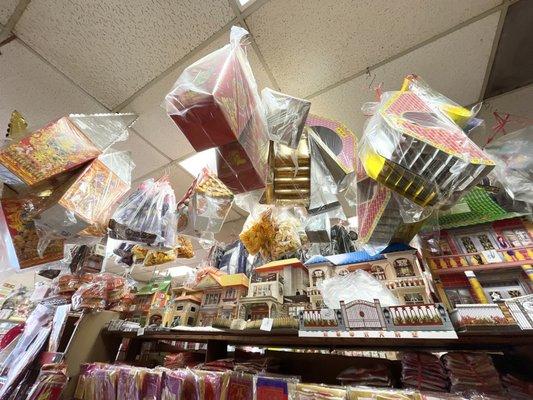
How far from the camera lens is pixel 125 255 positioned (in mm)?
1769

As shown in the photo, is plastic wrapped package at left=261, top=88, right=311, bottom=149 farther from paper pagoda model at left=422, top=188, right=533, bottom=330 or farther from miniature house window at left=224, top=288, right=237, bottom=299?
miniature house window at left=224, top=288, right=237, bottom=299

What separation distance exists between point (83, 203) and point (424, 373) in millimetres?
1370

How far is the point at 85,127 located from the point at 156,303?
1468 millimetres

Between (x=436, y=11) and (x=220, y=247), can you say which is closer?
(x=436, y=11)

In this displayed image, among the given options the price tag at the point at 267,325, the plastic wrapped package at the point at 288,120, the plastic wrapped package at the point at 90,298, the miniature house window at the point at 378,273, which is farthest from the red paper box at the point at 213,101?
the plastic wrapped package at the point at 90,298

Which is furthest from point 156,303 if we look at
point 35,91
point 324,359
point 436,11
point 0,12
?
point 436,11

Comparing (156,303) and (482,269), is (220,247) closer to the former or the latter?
(156,303)

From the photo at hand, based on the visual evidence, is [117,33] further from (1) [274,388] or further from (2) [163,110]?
(1) [274,388]

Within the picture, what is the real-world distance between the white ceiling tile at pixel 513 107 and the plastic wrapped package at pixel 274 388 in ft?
4.70

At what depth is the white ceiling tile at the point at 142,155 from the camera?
167 centimetres

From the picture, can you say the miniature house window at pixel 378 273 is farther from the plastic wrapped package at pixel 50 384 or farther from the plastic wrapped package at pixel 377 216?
the plastic wrapped package at pixel 50 384

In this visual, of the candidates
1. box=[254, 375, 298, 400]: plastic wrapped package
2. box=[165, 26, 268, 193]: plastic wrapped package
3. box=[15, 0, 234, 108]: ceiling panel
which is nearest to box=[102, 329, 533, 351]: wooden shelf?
box=[254, 375, 298, 400]: plastic wrapped package

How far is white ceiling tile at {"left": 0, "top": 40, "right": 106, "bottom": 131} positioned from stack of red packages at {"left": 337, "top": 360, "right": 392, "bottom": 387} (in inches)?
66.5

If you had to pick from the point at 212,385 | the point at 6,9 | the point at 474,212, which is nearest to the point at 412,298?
the point at 474,212
